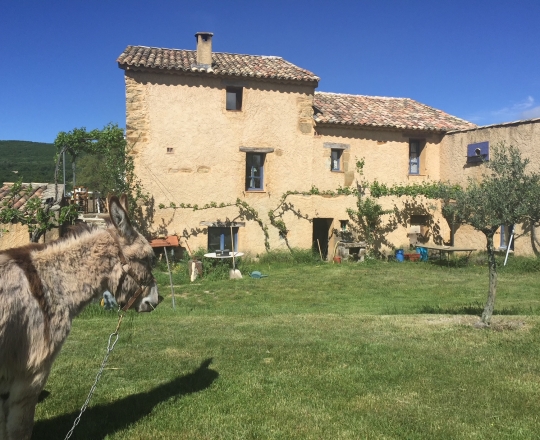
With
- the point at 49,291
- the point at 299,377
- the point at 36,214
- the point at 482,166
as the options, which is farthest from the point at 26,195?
the point at 482,166

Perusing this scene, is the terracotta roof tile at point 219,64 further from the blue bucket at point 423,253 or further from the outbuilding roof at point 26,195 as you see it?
the blue bucket at point 423,253

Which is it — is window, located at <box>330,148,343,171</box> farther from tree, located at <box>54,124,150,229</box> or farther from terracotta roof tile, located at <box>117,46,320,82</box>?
tree, located at <box>54,124,150,229</box>

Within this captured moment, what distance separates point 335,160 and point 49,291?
18.4 meters

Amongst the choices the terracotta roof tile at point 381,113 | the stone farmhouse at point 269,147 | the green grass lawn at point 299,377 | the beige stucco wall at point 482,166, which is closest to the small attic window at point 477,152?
the stone farmhouse at point 269,147

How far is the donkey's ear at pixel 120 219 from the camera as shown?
3.67m

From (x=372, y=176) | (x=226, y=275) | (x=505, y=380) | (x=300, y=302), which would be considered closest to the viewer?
(x=505, y=380)

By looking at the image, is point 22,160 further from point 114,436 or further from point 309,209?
point 114,436

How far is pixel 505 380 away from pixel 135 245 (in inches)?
177

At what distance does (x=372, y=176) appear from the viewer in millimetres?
21203

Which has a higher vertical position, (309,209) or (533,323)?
(309,209)

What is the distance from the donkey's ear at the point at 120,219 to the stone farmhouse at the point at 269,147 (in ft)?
49.2

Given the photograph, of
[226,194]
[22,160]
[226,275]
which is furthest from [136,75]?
[22,160]

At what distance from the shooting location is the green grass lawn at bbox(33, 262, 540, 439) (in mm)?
4352

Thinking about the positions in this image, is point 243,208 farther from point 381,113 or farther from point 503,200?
point 503,200
